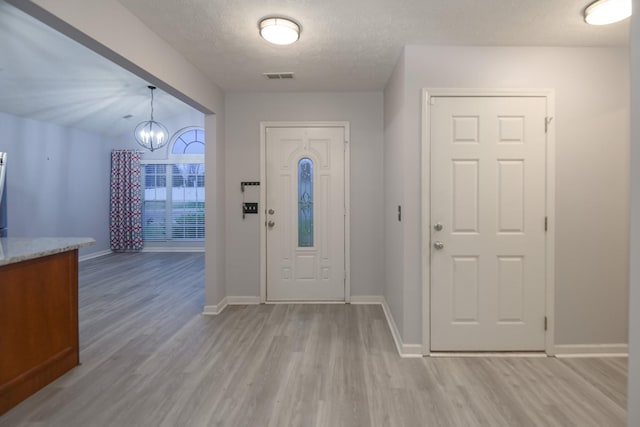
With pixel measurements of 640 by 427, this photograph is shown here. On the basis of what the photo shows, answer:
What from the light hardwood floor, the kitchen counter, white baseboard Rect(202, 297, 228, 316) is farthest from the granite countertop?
white baseboard Rect(202, 297, 228, 316)

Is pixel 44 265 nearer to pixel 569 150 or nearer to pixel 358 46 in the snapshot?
pixel 358 46

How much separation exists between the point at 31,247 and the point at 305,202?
8.16 feet

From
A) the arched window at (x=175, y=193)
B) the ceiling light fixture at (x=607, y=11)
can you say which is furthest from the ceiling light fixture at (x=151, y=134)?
the ceiling light fixture at (x=607, y=11)

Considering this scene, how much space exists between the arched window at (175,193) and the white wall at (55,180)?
0.87 metres

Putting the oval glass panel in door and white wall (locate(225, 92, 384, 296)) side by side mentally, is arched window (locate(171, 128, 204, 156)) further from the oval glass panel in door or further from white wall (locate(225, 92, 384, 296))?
the oval glass panel in door

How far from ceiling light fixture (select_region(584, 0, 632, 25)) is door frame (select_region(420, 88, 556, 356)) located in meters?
0.53

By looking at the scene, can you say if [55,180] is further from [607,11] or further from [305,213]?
[607,11]

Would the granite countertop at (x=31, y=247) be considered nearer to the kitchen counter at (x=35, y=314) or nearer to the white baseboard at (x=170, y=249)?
the kitchen counter at (x=35, y=314)

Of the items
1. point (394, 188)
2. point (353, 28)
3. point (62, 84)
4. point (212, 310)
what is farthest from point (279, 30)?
point (62, 84)

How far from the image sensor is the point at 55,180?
6.05 m

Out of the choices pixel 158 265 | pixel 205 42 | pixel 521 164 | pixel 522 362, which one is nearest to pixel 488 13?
pixel 521 164

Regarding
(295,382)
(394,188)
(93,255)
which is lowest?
(295,382)

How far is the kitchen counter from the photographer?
6.31 feet

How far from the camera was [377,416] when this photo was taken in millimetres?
1875
